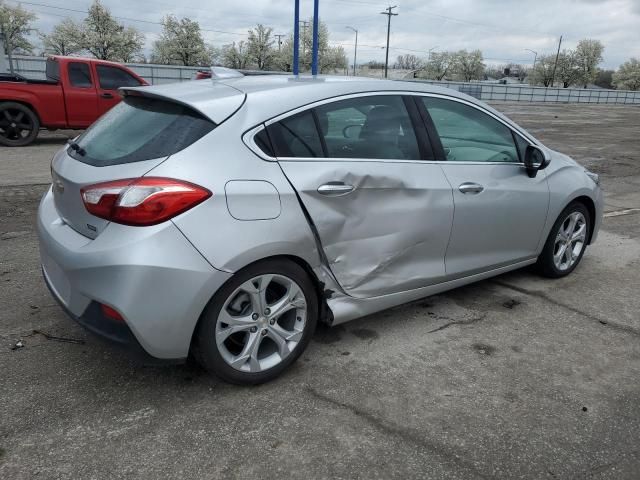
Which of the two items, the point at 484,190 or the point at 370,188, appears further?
the point at 484,190

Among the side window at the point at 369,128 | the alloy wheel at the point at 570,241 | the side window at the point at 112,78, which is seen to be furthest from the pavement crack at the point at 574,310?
the side window at the point at 112,78

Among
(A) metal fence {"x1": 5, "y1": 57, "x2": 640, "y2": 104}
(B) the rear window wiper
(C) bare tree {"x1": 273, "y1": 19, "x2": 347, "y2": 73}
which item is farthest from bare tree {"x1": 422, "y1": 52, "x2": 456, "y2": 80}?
(B) the rear window wiper

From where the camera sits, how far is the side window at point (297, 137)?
2.78m

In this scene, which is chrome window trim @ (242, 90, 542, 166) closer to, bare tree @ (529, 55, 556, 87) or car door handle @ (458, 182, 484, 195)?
car door handle @ (458, 182, 484, 195)

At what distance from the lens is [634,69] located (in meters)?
95.8

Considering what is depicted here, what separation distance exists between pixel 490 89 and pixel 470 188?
161ft

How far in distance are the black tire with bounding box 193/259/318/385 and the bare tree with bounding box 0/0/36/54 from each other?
66.1 meters

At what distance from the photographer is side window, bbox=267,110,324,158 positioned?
2780 mm

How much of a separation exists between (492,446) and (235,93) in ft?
6.97

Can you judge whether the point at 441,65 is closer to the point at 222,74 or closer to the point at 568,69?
the point at 568,69

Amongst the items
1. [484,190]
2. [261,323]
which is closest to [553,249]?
[484,190]

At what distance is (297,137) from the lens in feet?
9.39

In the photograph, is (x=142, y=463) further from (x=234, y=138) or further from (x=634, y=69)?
(x=634, y=69)

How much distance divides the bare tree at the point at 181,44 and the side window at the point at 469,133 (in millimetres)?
61115
